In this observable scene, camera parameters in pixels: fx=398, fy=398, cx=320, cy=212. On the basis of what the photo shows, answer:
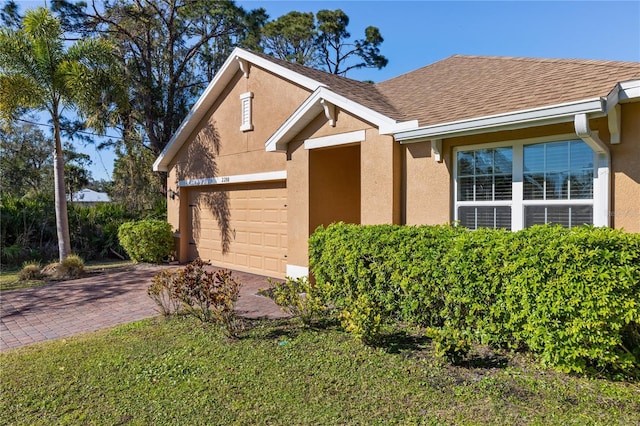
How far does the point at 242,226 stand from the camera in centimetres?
1192

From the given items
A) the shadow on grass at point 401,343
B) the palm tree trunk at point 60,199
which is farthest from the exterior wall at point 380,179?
the palm tree trunk at point 60,199

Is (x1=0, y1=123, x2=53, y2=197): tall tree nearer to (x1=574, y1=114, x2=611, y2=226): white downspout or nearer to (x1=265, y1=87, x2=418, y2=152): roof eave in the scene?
(x1=265, y1=87, x2=418, y2=152): roof eave

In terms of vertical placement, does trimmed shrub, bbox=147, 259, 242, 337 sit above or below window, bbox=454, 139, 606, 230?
below

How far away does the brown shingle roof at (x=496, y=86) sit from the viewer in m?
6.19

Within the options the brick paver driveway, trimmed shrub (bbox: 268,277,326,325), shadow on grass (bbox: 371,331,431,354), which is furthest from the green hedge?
the brick paver driveway

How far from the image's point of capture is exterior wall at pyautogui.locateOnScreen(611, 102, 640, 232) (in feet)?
18.0

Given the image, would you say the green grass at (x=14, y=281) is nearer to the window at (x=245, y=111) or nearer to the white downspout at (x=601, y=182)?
the window at (x=245, y=111)

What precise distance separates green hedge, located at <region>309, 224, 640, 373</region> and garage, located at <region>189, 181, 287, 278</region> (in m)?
4.12

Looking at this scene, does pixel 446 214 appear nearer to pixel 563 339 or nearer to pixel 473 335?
pixel 473 335

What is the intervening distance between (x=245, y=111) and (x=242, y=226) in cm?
340

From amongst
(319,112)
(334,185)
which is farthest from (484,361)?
(319,112)

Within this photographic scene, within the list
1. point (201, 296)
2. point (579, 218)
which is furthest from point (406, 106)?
point (201, 296)

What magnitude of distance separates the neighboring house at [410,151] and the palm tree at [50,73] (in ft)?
10.1

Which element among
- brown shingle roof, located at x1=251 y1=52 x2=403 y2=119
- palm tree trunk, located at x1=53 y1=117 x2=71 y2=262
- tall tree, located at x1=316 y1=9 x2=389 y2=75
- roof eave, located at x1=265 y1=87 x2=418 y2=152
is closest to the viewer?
roof eave, located at x1=265 y1=87 x2=418 y2=152
